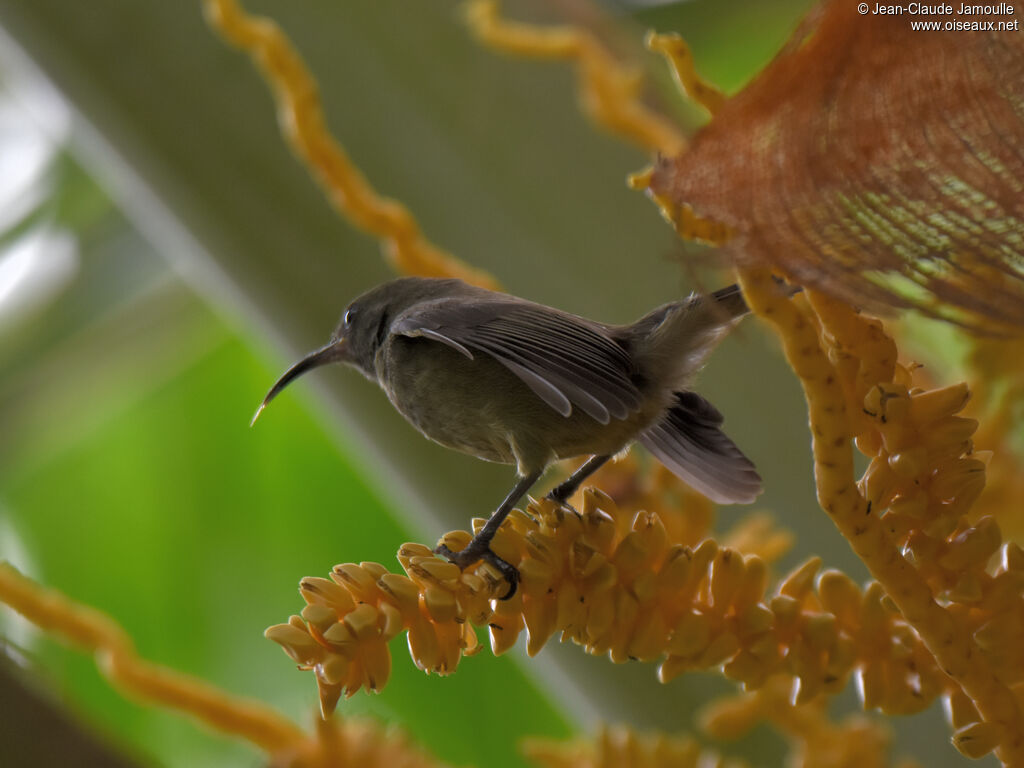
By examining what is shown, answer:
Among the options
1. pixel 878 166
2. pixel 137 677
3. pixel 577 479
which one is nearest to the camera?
pixel 878 166

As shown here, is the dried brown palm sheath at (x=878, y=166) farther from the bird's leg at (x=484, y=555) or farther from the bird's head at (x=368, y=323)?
the bird's head at (x=368, y=323)

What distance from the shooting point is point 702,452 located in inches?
24.6

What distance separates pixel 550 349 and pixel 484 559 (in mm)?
179

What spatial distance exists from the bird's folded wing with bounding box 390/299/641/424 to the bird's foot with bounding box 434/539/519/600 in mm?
93

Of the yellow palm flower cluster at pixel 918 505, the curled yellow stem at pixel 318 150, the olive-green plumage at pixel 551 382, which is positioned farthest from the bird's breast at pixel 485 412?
the yellow palm flower cluster at pixel 918 505

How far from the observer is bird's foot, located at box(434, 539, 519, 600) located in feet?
1.45

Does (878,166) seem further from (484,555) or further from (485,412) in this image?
(485,412)

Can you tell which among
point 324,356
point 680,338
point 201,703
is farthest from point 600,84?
point 201,703

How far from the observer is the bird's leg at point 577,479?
65cm

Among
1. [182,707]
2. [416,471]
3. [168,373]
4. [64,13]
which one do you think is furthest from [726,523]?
[168,373]

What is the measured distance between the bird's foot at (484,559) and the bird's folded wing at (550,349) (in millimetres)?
93

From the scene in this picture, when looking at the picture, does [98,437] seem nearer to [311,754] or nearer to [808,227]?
[311,754]

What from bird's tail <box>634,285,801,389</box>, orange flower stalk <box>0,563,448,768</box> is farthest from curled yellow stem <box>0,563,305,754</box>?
bird's tail <box>634,285,801,389</box>

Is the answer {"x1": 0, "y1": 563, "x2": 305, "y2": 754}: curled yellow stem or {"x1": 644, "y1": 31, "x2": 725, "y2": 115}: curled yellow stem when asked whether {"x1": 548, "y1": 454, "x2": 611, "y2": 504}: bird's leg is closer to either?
{"x1": 0, "y1": 563, "x2": 305, "y2": 754}: curled yellow stem
